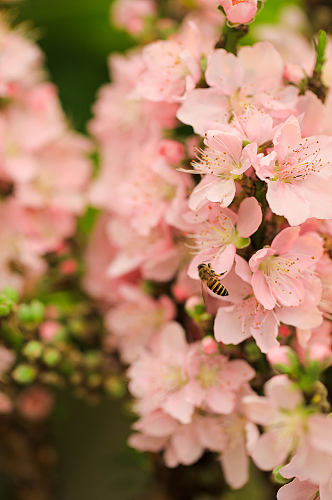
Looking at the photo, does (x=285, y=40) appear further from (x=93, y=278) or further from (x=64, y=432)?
(x=64, y=432)

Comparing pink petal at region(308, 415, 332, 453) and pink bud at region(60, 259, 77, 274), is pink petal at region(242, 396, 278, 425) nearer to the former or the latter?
pink petal at region(308, 415, 332, 453)

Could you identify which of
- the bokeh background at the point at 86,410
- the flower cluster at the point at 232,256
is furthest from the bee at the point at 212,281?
the bokeh background at the point at 86,410

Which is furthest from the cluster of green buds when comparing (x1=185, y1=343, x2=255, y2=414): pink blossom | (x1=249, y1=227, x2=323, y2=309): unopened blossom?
(x1=249, y1=227, x2=323, y2=309): unopened blossom

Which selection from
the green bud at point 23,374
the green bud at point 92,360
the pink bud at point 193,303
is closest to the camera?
the pink bud at point 193,303

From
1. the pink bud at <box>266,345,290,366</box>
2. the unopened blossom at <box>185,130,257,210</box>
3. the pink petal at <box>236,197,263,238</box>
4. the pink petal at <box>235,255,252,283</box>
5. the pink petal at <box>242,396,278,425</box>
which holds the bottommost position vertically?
the pink bud at <box>266,345,290,366</box>

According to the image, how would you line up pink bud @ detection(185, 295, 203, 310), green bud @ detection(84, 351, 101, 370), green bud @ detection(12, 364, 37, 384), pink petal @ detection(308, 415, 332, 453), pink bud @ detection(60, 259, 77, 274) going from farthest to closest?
pink bud @ detection(60, 259, 77, 274)
green bud @ detection(84, 351, 101, 370)
green bud @ detection(12, 364, 37, 384)
pink bud @ detection(185, 295, 203, 310)
pink petal @ detection(308, 415, 332, 453)

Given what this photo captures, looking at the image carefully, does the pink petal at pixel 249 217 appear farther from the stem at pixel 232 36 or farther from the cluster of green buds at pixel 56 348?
the cluster of green buds at pixel 56 348

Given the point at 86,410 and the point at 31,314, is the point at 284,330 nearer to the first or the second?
the point at 31,314

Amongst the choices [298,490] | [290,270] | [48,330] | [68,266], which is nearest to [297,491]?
[298,490]
